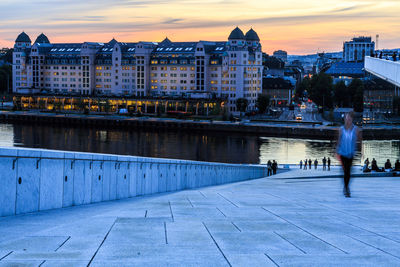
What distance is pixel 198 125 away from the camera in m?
106

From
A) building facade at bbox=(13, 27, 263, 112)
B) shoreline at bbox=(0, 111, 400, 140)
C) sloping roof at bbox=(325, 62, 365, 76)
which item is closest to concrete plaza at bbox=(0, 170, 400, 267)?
shoreline at bbox=(0, 111, 400, 140)

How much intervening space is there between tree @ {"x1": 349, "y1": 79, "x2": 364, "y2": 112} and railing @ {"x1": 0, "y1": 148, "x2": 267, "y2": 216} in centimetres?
11124

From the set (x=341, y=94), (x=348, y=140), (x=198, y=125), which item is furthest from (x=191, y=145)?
(x=348, y=140)

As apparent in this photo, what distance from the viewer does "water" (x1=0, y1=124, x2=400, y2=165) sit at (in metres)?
67.4

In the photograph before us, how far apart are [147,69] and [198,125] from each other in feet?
104

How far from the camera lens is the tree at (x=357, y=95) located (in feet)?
404

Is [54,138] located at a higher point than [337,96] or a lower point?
lower

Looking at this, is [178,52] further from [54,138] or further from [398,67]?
[398,67]

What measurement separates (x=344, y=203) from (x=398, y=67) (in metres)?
10.1

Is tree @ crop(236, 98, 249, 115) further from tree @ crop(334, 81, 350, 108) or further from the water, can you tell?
tree @ crop(334, 81, 350, 108)

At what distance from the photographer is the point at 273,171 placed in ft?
118

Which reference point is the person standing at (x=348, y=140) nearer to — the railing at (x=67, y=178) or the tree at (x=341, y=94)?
the railing at (x=67, y=178)

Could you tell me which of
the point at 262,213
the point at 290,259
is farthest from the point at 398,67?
the point at 290,259

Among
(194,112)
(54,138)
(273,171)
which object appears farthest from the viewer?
(194,112)
